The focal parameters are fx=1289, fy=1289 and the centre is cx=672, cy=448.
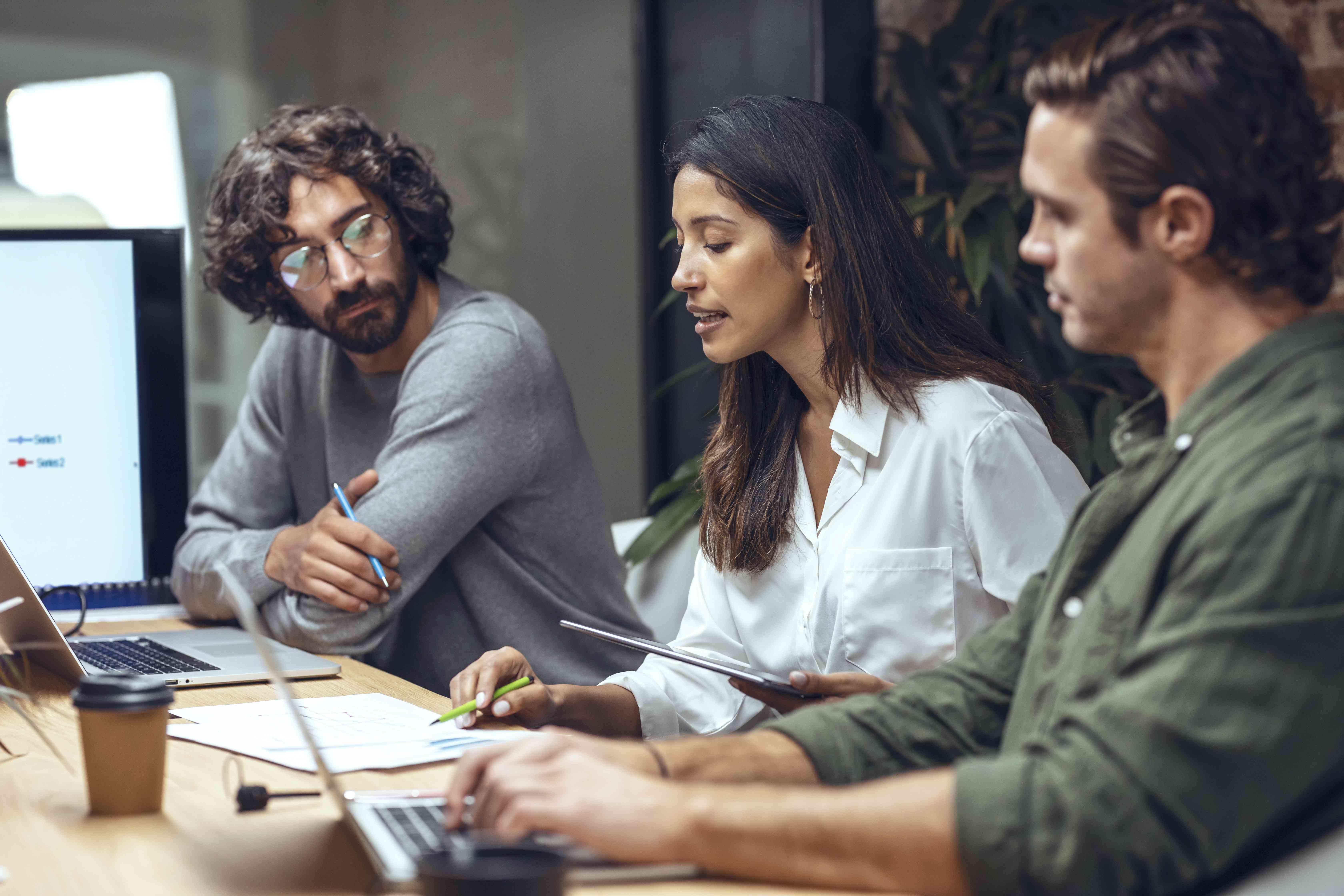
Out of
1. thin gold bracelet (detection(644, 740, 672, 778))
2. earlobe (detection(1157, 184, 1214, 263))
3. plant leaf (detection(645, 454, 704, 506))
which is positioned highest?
earlobe (detection(1157, 184, 1214, 263))

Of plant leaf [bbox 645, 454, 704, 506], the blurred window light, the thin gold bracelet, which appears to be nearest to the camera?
the thin gold bracelet

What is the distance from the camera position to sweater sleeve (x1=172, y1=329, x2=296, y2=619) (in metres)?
2.16

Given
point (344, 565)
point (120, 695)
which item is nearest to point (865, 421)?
point (344, 565)

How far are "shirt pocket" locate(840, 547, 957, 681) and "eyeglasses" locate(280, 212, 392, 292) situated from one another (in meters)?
1.07

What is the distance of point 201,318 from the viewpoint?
3252 millimetres

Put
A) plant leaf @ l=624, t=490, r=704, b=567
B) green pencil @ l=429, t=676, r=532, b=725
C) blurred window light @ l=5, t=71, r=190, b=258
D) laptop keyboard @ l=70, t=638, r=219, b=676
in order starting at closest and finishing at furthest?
green pencil @ l=429, t=676, r=532, b=725 → laptop keyboard @ l=70, t=638, r=219, b=676 → plant leaf @ l=624, t=490, r=704, b=567 → blurred window light @ l=5, t=71, r=190, b=258

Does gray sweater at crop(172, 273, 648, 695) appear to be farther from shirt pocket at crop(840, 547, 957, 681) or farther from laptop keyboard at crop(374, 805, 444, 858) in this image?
laptop keyboard at crop(374, 805, 444, 858)

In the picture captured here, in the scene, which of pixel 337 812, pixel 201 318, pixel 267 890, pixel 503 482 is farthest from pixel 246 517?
pixel 267 890

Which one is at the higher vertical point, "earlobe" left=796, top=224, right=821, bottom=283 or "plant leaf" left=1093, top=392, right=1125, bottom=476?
"earlobe" left=796, top=224, right=821, bottom=283

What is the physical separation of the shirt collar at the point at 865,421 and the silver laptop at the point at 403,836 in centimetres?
75

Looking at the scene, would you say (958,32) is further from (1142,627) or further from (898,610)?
(1142,627)

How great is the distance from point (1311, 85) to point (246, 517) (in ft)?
7.24

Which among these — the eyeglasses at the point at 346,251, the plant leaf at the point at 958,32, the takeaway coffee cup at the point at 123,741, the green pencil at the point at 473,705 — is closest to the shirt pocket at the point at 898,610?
the green pencil at the point at 473,705

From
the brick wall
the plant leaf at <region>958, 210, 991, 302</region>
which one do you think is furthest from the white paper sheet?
the brick wall
